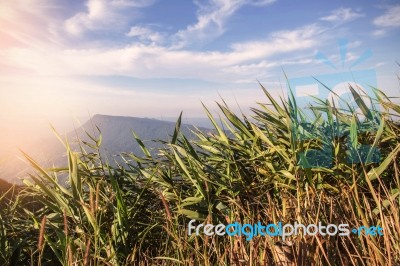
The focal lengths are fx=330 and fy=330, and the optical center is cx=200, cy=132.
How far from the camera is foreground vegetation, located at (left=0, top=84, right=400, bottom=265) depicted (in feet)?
5.79

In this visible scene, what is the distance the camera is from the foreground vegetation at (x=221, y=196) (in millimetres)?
1764

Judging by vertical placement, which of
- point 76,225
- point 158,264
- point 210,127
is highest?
point 210,127

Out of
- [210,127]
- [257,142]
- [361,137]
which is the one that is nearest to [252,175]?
[257,142]

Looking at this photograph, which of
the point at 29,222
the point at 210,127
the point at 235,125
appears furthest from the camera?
the point at 210,127

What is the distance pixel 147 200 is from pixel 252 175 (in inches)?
31.0

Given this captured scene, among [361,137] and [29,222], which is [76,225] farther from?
[361,137]

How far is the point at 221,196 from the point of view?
2.23 metres

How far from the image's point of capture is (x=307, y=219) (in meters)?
1.75

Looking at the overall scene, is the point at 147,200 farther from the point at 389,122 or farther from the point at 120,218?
the point at 389,122

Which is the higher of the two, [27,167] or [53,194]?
[27,167]

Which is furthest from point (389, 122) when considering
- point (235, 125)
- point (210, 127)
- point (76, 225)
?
point (76, 225)

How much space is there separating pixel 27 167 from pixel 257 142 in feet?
5.30

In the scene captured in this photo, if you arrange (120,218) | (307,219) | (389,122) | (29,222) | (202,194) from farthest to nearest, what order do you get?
(389,122)
(29,222)
(202,194)
(120,218)
(307,219)

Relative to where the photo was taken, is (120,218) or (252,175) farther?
(252,175)
